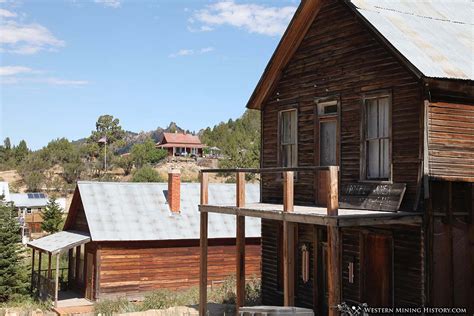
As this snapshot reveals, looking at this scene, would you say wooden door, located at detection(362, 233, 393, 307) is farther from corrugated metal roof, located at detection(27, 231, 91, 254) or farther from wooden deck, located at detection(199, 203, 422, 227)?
corrugated metal roof, located at detection(27, 231, 91, 254)

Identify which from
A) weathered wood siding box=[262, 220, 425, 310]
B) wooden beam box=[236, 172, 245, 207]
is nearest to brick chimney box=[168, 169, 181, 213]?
weathered wood siding box=[262, 220, 425, 310]

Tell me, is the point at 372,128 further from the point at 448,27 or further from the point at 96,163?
the point at 96,163

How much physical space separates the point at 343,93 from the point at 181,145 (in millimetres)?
82823

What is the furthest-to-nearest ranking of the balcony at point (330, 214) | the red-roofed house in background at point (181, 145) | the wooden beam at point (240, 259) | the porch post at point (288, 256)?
the red-roofed house in background at point (181, 145) → the wooden beam at point (240, 259) → the porch post at point (288, 256) → the balcony at point (330, 214)

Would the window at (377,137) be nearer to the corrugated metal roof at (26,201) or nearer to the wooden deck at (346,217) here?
the wooden deck at (346,217)

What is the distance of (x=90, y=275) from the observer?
23.3m

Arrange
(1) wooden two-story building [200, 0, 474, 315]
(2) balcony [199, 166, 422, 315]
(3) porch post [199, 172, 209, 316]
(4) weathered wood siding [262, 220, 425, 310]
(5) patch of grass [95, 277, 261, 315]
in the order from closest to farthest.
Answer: (2) balcony [199, 166, 422, 315] < (1) wooden two-story building [200, 0, 474, 315] < (4) weathered wood siding [262, 220, 425, 310] < (3) porch post [199, 172, 209, 316] < (5) patch of grass [95, 277, 261, 315]

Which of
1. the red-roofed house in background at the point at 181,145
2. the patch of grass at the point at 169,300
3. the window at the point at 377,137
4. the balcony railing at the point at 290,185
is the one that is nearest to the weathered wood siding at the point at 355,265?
the window at the point at 377,137

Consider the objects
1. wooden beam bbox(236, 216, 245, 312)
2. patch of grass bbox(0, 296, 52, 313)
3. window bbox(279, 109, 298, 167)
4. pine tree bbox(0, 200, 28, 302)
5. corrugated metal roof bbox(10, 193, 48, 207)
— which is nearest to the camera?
wooden beam bbox(236, 216, 245, 312)

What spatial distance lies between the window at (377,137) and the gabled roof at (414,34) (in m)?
1.21

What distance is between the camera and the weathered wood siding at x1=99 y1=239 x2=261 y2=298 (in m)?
22.8

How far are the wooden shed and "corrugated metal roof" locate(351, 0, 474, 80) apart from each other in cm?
1345

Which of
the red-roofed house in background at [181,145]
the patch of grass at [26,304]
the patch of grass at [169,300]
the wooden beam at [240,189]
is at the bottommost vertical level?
the patch of grass at [26,304]

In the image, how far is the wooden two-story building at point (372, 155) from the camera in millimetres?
11398
